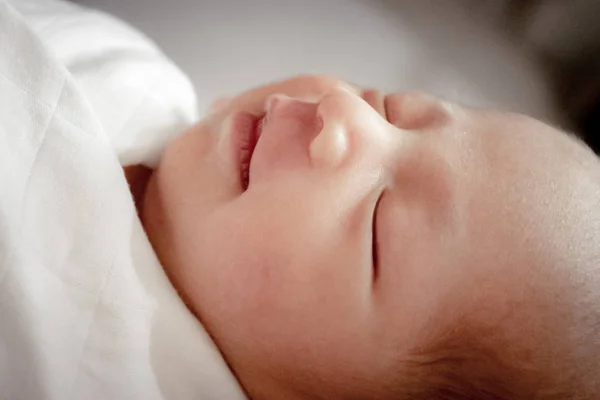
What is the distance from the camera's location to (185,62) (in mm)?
963

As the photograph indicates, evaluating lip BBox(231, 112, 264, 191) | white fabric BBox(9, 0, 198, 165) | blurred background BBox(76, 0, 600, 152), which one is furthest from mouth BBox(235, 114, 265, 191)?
blurred background BBox(76, 0, 600, 152)

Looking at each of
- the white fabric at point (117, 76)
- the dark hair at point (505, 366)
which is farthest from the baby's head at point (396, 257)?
the white fabric at point (117, 76)

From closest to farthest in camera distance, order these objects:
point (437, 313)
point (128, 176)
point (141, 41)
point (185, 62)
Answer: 1. point (437, 313)
2. point (128, 176)
3. point (141, 41)
4. point (185, 62)

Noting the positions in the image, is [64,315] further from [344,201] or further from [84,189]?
[344,201]

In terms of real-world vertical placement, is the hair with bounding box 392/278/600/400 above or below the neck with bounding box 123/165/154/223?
above

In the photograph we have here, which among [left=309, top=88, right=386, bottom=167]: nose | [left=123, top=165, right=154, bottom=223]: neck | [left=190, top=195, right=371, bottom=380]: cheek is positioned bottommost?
[left=123, top=165, right=154, bottom=223]: neck

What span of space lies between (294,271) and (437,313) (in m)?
0.11

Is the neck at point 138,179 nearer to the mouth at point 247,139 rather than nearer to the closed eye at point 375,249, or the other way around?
the mouth at point 247,139

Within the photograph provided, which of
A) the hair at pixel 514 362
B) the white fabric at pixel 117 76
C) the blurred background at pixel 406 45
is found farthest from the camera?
the blurred background at pixel 406 45

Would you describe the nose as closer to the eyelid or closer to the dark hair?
the eyelid

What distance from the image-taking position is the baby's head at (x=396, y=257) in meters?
0.55

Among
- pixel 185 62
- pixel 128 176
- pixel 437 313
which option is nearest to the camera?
pixel 437 313

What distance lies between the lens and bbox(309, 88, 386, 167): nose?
0.59m

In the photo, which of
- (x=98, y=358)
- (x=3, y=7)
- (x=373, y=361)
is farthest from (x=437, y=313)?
(x=3, y=7)
